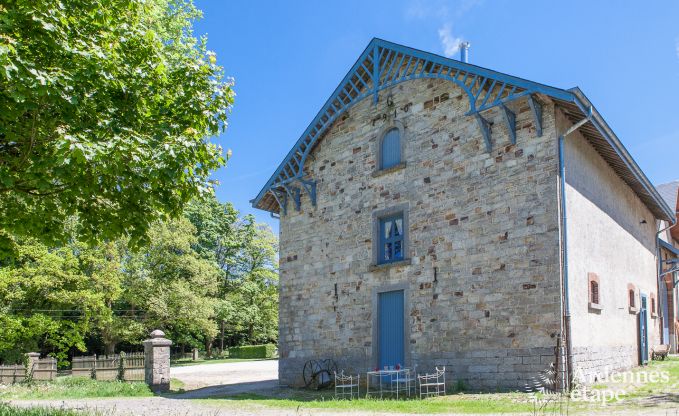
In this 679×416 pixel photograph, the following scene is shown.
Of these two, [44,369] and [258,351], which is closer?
[44,369]

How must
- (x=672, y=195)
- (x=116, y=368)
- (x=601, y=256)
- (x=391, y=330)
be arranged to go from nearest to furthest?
1. (x=601, y=256)
2. (x=391, y=330)
3. (x=116, y=368)
4. (x=672, y=195)

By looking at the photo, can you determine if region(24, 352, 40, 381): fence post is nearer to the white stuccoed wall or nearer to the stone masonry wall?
the stone masonry wall

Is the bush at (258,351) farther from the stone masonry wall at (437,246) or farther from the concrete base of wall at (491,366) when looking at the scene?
the concrete base of wall at (491,366)

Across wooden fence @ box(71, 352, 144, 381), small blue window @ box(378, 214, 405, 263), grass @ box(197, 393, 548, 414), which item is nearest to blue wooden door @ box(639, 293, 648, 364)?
grass @ box(197, 393, 548, 414)

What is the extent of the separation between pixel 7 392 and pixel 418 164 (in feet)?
44.6

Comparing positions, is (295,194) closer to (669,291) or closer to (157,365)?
(157,365)

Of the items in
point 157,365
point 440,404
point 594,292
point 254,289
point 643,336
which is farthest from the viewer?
point 254,289

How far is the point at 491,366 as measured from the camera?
13312 mm

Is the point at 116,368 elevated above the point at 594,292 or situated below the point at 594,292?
below

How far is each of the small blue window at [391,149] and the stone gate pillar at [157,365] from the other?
8.65 meters

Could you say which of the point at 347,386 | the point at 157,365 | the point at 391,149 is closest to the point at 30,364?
the point at 157,365

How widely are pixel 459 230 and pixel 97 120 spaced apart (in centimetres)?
892

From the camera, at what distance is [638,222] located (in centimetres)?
1948

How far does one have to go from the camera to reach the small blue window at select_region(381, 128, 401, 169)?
16438 mm
